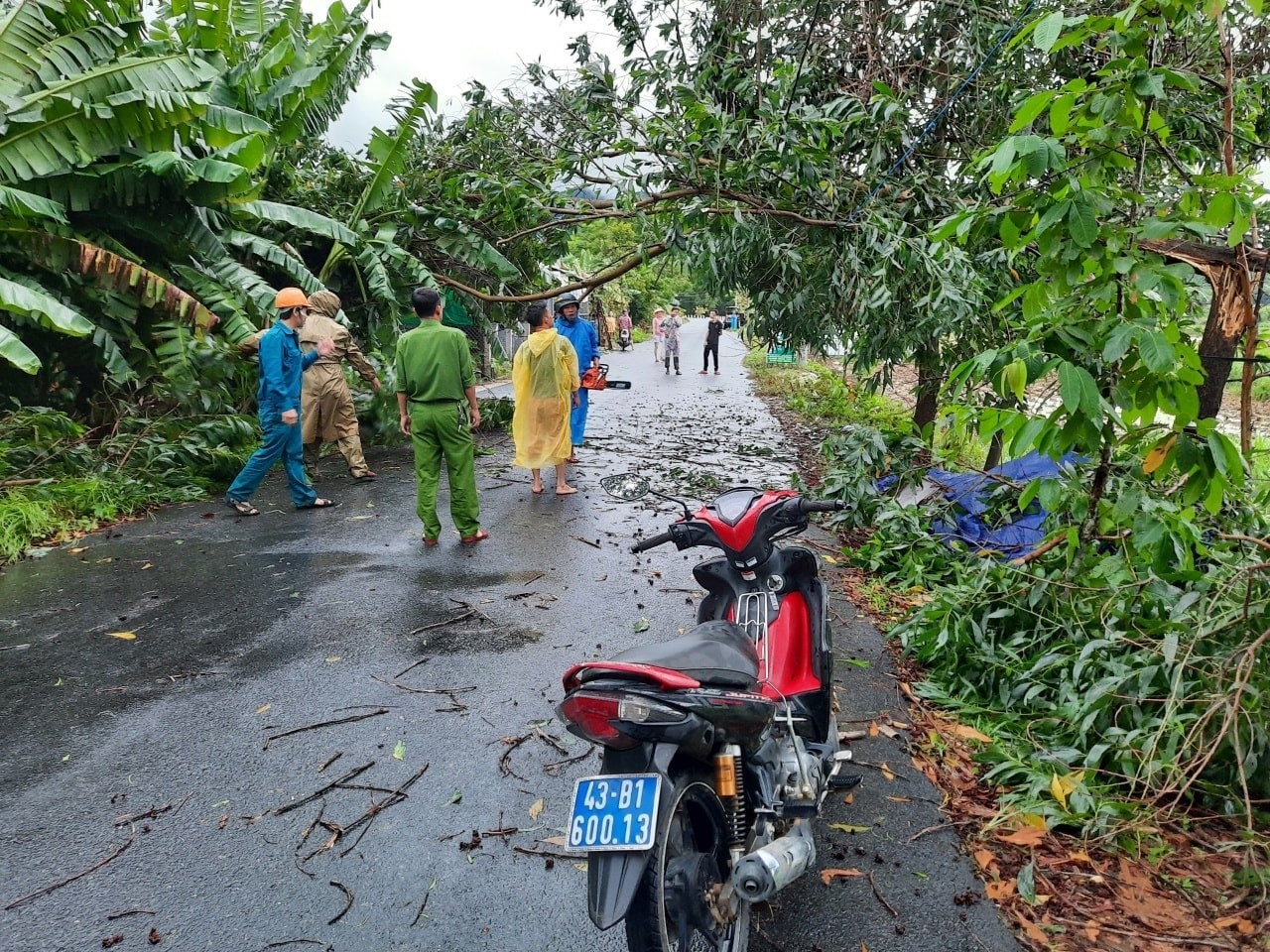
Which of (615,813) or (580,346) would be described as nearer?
(615,813)

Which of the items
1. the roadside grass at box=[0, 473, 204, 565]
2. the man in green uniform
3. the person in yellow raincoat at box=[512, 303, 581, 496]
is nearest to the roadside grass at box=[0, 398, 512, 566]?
the roadside grass at box=[0, 473, 204, 565]

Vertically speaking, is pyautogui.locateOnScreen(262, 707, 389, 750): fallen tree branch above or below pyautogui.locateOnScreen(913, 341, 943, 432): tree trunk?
below

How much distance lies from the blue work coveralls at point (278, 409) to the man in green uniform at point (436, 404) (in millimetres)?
1381

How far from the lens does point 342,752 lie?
147 inches

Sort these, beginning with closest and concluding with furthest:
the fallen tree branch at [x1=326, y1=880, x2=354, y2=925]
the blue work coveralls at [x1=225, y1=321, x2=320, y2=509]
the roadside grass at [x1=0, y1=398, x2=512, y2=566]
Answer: the fallen tree branch at [x1=326, y1=880, x2=354, y2=925] → the roadside grass at [x1=0, y1=398, x2=512, y2=566] → the blue work coveralls at [x1=225, y1=321, x2=320, y2=509]

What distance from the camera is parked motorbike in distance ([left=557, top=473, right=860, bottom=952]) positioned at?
6.77ft

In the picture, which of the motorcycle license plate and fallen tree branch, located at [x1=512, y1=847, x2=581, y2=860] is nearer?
the motorcycle license plate

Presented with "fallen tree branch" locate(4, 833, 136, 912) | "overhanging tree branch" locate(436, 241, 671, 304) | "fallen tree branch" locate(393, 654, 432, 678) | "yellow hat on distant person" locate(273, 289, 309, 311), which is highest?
"overhanging tree branch" locate(436, 241, 671, 304)

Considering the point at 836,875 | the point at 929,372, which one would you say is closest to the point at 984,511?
the point at 929,372

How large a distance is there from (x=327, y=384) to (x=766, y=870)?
25.3ft

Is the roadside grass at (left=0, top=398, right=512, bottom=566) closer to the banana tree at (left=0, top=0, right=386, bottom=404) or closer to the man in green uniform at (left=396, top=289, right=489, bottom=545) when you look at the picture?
the banana tree at (left=0, top=0, right=386, bottom=404)

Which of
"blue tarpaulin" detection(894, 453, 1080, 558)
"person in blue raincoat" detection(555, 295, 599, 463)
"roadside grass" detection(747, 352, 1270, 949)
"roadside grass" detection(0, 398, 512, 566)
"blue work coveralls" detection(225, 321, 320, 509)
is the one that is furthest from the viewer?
"person in blue raincoat" detection(555, 295, 599, 463)

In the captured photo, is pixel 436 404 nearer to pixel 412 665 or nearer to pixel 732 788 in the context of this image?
pixel 412 665

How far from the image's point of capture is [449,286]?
37.2ft
